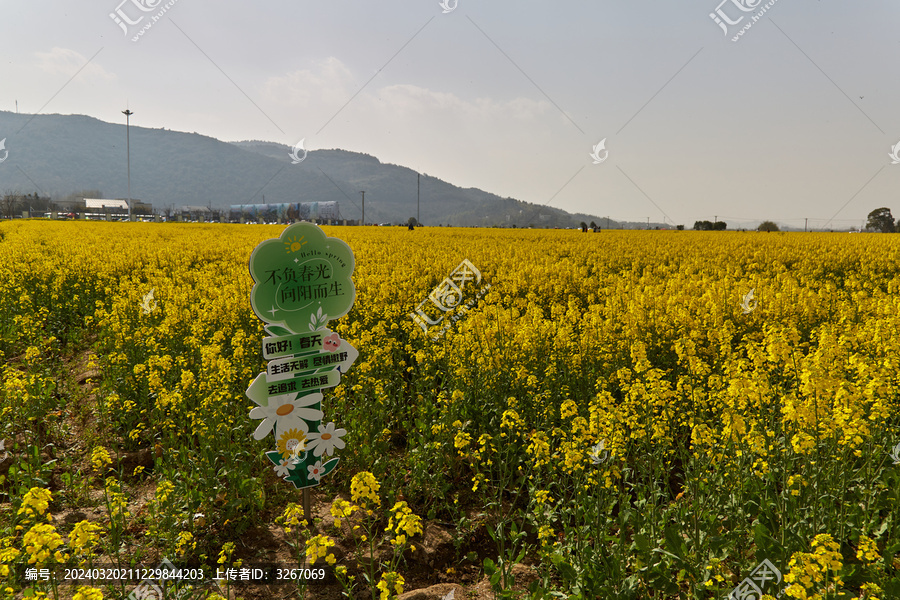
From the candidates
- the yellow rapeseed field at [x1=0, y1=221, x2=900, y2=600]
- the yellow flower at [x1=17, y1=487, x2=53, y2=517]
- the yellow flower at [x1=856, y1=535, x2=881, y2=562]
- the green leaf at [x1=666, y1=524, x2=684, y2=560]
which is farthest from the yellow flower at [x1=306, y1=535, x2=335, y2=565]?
the yellow flower at [x1=856, y1=535, x2=881, y2=562]

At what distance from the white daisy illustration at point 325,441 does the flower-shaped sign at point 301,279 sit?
77 centimetres

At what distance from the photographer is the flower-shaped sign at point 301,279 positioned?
135 inches

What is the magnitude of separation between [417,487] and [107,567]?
85.4 inches

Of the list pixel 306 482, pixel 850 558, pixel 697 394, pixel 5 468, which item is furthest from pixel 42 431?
pixel 850 558

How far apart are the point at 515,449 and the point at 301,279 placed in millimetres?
2270

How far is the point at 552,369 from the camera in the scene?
4.82 metres

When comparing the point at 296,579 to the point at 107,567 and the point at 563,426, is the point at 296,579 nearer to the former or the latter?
the point at 107,567

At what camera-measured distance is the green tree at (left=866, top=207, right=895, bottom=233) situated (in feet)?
196

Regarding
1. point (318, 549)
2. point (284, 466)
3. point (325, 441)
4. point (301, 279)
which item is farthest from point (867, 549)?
point (301, 279)

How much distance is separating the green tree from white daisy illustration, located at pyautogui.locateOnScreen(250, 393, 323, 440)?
77463mm

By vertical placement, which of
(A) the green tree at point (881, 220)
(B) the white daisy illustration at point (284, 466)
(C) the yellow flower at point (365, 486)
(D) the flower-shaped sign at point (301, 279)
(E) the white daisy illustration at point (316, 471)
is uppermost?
(A) the green tree at point (881, 220)

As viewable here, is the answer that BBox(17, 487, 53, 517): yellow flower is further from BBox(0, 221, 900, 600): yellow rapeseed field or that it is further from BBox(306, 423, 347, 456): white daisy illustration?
BBox(306, 423, 347, 456): white daisy illustration

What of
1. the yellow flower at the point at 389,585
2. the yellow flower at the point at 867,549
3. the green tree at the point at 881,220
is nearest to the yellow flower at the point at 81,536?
the yellow flower at the point at 389,585

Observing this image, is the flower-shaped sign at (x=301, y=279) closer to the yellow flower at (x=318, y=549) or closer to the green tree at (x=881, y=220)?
the yellow flower at (x=318, y=549)
